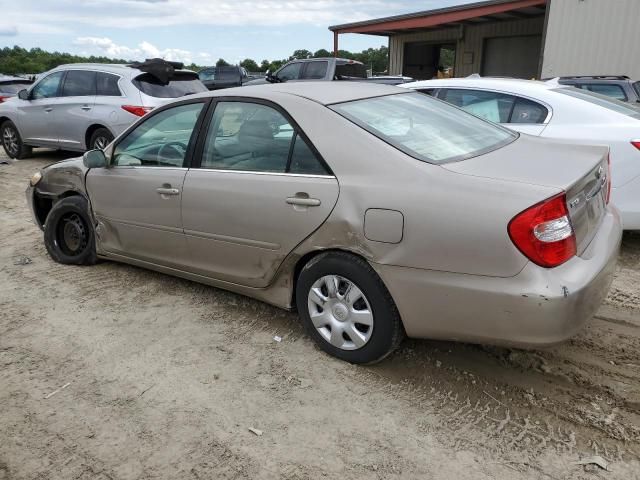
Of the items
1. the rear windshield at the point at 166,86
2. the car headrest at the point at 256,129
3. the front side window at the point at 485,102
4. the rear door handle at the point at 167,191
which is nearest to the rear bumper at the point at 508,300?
the car headrest at the point at 256,129

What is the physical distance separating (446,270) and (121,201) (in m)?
2.58

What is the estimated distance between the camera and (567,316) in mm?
2410

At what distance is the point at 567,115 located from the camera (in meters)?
4.77

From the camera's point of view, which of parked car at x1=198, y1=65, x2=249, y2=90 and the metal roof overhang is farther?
parked car at x1=198, y1=65, x2=249, y2=90

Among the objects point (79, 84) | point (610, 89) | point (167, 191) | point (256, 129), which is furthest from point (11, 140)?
point (610, 89)

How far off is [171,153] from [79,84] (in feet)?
20.9

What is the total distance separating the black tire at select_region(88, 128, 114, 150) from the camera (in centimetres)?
866

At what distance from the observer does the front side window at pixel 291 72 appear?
51.9ft

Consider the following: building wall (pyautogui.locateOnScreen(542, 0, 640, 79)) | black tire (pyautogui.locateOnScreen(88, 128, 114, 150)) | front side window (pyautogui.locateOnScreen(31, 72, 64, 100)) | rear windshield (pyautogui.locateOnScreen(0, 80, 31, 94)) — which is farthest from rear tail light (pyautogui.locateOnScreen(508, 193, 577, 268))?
rear windshield (pyautogui.locateOnScreen(0, 80, 31, 94))

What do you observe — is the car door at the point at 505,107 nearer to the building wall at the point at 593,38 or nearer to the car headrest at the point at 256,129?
the car headrest at the point at 256,129

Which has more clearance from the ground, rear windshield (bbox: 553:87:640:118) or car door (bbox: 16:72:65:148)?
rear windshield (bbox: 553:87:640:118)

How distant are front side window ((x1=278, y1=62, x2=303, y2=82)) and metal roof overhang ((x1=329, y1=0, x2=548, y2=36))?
615cm

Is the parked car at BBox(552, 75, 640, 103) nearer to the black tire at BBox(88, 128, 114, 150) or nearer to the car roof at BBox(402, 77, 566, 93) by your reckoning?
the car roof at BBox(402, 77, 566, 93)

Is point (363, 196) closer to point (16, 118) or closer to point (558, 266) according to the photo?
point (558, 266)
